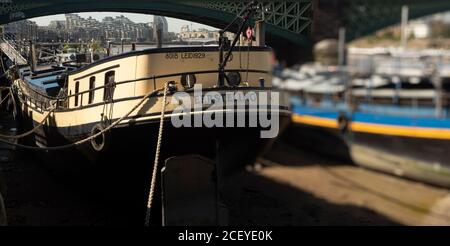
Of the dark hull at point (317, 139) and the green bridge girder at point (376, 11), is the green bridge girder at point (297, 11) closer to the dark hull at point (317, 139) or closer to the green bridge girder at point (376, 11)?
the green bridge girder at point (376, 11)

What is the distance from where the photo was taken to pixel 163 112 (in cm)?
550

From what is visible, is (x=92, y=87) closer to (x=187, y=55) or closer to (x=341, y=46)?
(x=187, y=55)

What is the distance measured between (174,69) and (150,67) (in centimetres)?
33

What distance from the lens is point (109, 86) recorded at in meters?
6.38

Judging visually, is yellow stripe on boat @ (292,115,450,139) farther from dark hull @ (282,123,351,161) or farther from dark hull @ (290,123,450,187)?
dark hull @ (282,123,351,161)

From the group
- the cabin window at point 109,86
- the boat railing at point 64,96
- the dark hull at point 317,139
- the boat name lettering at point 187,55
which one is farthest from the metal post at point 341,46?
the cabin window at point 109,86

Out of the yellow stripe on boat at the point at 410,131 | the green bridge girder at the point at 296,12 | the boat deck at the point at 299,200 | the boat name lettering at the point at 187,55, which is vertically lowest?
the boat deck at the point at 299,200

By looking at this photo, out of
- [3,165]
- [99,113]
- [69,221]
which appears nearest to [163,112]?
[99,113]

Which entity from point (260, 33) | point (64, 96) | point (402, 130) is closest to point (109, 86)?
point (64, 96)
